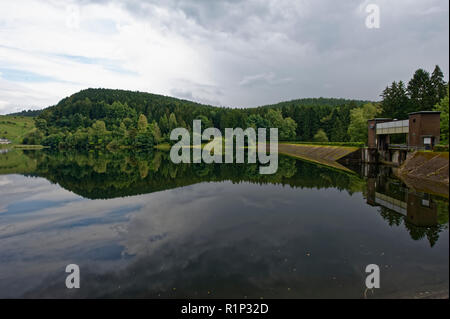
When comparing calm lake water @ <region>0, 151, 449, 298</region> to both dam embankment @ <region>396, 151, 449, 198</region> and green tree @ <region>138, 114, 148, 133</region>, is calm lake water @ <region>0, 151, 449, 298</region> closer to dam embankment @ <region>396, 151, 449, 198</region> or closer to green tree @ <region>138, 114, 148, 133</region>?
dam embankment @ <region>396, 151, 449, 198</region>

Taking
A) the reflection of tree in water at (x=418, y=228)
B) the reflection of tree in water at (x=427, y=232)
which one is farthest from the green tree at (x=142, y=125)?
the reflection of tree in water at (x=427, y=232)

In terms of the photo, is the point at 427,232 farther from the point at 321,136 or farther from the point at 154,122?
the point at 154,122

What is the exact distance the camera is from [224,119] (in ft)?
452

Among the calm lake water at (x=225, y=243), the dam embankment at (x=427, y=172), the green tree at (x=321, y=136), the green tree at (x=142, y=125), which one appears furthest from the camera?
the green tree at (x=142, y=125)

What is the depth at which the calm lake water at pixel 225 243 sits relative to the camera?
31.0 ft

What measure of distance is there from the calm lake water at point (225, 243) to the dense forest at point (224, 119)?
4917cm

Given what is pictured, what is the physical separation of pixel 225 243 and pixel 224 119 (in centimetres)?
12699

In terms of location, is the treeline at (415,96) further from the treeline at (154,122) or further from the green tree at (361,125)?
the treeline at (154,122)

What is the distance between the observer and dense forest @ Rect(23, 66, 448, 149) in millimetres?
62153

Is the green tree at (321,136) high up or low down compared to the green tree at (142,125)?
down

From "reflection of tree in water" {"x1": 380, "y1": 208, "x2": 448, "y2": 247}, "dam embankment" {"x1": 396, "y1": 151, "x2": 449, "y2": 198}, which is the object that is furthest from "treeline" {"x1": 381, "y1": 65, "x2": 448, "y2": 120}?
"reflection of tree in water" {"x1": 380, "y1": 208, "x2": 448, "y2": 247}

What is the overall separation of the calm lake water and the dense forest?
161ft
